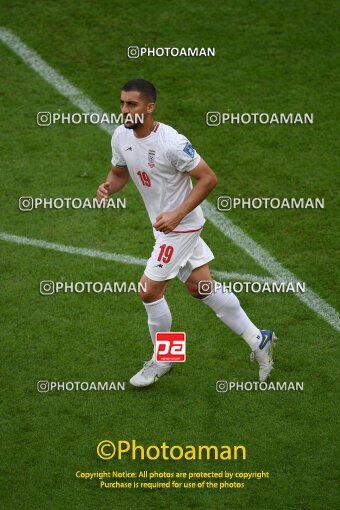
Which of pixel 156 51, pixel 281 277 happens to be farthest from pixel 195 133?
pixel 281 277

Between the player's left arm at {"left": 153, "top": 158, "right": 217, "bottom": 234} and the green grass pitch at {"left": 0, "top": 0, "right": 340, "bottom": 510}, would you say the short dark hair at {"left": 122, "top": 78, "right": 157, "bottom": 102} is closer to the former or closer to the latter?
the player's left arm at {"left": 153, "top": 158, "right": 217, "bottom": 234}

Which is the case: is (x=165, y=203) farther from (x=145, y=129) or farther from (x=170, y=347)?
(x=170, y=347)

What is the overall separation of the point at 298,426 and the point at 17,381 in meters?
2.02

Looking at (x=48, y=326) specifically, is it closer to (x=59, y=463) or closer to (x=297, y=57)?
(x=59, y=463)
